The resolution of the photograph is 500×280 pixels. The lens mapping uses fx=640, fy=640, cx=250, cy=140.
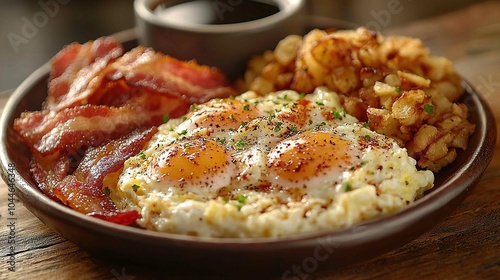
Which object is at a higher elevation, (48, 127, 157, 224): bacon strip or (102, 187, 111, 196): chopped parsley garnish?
(48, 127, 157, 224): bacon strip

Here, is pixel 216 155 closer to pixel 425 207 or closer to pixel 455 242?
pixel 425 207

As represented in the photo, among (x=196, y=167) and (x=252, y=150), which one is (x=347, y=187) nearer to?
(x=252, y=150)

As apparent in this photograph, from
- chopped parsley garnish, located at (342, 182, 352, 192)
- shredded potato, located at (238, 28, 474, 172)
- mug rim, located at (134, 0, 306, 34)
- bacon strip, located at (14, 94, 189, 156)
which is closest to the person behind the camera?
chopped parsley garnish, located at (342, 182, 352, 192)

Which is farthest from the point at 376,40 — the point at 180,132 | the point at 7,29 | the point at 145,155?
the point at 7,29

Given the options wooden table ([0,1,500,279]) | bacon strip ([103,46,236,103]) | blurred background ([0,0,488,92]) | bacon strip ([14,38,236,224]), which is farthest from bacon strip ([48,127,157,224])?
blurred background ([0,0,488,92])

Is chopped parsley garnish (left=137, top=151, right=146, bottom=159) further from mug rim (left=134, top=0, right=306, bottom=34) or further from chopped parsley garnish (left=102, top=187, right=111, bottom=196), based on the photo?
mug rim (left=134, top=0, right=306, bottom=34)

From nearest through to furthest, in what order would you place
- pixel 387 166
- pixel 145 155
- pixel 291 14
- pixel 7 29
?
pixel 387 166
pixel 145 155
pixel 291 14
pixel 7 29

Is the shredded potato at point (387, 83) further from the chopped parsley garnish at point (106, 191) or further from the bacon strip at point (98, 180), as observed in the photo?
the chopped parsley garnish at point (106, 191)
